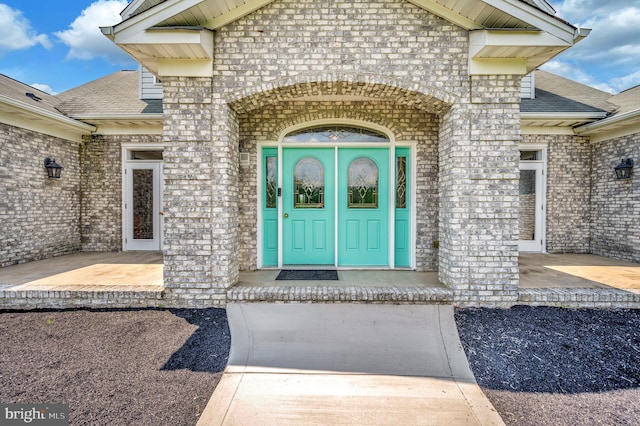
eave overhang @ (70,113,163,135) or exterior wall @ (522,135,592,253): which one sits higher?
eave overhang @ (70,113,163,135)

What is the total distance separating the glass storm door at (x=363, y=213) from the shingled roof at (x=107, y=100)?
14.7 ft

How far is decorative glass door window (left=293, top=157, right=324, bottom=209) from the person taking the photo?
5363 millimetres

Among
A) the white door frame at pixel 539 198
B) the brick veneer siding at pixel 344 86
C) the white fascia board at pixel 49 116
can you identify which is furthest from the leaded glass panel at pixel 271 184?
the white door frame at pixel 539 198

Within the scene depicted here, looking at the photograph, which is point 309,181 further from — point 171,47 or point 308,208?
point 171,47

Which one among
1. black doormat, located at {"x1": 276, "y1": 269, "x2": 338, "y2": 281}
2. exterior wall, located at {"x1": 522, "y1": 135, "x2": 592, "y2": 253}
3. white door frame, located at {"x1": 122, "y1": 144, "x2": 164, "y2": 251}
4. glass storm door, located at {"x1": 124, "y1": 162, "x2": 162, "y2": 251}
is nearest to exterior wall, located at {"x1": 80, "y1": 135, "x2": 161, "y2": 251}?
white door frame, located at {"x1": 122, "y1": 144, "x2": 164, "y2": 251}

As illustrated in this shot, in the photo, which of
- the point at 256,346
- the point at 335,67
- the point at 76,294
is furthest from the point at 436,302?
the point at 76,294

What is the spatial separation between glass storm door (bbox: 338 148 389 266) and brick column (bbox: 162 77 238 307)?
2067 millimetres

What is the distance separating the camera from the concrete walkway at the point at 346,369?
236cm

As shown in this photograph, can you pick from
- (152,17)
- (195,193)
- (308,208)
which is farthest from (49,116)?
(308,208)

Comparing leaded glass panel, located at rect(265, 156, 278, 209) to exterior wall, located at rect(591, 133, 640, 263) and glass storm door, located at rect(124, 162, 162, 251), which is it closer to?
glass storm door, located at rect(124, 162, 162, 251)

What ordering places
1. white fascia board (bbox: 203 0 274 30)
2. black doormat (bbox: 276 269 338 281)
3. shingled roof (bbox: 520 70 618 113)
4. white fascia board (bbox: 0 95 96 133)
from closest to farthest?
white fascia board (bbox: 203 0 274 30), black doormat (bbox: 276 269 338 281), white fascia board (bbox: 0 95 96 133), shingled roof (bbox: 520 70 618 113)

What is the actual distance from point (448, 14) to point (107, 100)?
7.31m

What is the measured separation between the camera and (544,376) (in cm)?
282

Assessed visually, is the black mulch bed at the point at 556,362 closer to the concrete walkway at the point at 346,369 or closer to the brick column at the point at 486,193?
the concrete walkway at the point at 346,369
